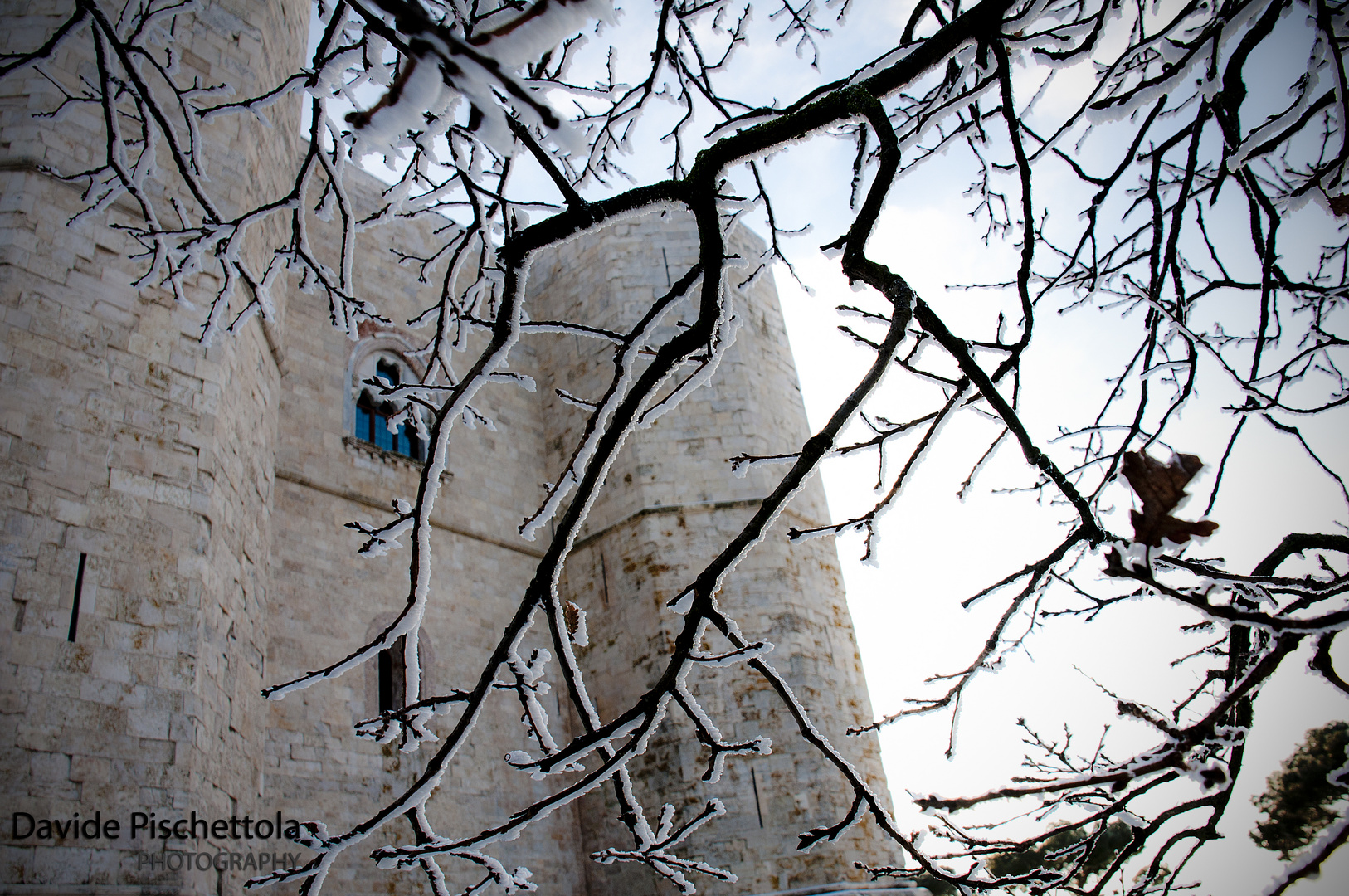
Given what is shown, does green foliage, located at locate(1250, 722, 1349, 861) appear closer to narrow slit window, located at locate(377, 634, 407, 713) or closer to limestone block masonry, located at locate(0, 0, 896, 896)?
limestone block masonry, located at locate(0, 0, 896, 896)

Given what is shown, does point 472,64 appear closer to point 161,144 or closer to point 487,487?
point 161,144

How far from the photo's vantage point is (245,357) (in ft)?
16.6

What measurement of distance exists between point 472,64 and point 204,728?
394 cm

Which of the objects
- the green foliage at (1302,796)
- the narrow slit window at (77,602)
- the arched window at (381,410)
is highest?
the arched window at (381,410)

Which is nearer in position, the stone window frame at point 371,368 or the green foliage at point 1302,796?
the stone window frame at point 371,368

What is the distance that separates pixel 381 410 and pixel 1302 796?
1591 centimetres

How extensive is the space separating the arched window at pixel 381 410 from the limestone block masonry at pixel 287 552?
115mm

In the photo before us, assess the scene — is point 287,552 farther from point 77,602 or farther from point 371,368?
point 77,602

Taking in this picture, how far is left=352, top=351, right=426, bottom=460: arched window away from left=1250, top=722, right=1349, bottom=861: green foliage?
14994 millimetres

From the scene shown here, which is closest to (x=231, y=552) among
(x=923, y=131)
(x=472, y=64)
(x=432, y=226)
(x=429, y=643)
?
(x=429, y=643)

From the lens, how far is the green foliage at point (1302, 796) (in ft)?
43.3

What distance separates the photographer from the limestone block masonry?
328cm

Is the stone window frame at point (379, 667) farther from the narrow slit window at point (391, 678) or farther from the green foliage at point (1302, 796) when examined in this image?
the green foliage at point (1302, 796)

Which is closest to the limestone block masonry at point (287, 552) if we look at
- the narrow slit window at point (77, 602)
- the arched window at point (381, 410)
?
the narrow slit window at point (77, 602)
